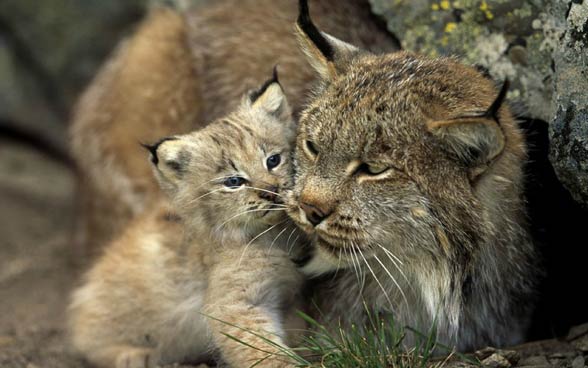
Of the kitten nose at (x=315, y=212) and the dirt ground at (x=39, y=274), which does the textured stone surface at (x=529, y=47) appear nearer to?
the dirt ground at (x=39, y=274)

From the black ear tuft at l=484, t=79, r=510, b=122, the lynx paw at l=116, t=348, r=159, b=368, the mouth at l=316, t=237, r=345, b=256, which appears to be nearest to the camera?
the black ear tuft at l=484, t=79, r=510, b=122

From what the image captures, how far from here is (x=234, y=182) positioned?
14.5 ft

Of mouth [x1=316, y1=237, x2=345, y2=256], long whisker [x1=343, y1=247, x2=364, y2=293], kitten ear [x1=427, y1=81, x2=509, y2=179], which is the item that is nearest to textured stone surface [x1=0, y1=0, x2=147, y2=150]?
long whisker [x1=343, y1=247, x2=364, y2=293]

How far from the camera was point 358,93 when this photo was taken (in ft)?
13.9

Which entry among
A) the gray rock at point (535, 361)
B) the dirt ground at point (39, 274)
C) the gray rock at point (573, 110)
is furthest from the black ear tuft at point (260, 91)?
the gray rock at point (535, 361)

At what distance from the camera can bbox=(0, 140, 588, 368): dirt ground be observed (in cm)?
472

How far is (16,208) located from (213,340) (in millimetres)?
4897

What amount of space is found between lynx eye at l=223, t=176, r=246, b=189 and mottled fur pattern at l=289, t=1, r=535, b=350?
1.00ft

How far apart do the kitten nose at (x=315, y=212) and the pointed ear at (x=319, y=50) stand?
0.83 meters

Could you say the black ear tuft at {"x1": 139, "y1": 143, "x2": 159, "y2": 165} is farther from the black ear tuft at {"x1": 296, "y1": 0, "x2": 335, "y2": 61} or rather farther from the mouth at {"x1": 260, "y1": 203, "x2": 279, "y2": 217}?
the black ear tuft at {"x1": 296, "y1": 0, "x2": 335, "y2": 61}

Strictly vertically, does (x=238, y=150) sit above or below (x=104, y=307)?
above

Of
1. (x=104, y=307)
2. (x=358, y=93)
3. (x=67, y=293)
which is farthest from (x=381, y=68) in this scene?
(x=67, y=293)

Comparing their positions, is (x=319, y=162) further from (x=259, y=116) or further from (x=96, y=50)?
(x=96, y=50)

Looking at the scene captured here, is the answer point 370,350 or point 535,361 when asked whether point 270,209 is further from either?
point 535,361
